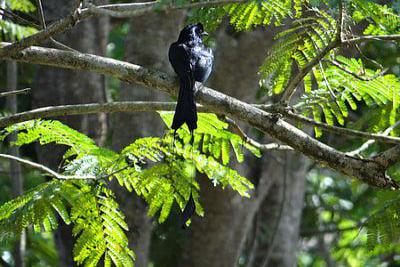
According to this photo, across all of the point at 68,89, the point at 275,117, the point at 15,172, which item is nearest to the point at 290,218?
the point at 68,89

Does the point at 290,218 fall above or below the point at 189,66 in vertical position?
below

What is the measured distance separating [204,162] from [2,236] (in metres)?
1.23

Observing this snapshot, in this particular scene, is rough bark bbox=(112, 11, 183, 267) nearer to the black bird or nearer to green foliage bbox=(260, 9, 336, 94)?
the black bird

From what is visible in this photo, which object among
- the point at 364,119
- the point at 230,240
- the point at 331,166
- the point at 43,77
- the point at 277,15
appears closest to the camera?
the point at 331,166

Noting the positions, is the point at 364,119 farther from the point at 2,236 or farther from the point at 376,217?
the point at 2,236

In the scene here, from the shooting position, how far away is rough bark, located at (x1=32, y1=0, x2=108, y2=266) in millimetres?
5699

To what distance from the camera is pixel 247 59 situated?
251 inches

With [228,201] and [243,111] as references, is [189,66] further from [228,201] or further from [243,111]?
[228,201]

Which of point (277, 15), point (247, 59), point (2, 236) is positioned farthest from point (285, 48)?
point (247, 59)

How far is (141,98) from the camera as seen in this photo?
18.5ft

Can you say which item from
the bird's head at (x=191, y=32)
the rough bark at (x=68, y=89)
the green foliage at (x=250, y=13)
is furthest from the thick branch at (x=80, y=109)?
the rough bark at (x=68, y=89)

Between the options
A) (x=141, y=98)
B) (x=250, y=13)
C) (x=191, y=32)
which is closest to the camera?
(x=250, y=13)

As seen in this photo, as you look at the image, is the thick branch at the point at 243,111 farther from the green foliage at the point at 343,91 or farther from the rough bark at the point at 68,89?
the rough bark at the point at 68,89

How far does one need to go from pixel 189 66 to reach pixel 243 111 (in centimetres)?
79
